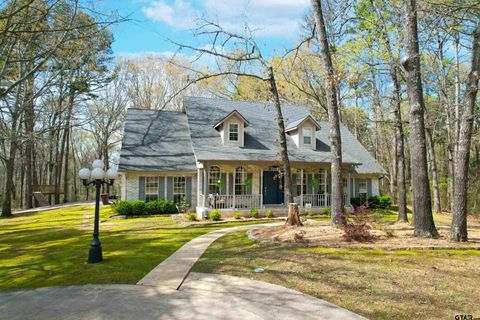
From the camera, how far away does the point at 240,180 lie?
63.6 feet

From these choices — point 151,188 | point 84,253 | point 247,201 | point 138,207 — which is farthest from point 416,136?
point 151,188

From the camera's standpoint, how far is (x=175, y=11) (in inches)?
482

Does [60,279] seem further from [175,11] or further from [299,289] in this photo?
[175,11]

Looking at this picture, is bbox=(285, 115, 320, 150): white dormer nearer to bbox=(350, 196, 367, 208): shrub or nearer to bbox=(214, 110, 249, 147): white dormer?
bbox=(214, 110, 249, 147): white dormer

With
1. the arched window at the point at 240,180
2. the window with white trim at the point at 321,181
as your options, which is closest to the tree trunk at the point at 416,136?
the arched window at the point at 240,180

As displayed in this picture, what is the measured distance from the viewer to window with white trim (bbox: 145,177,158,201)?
1878 centimetres

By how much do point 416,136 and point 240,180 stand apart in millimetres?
11075

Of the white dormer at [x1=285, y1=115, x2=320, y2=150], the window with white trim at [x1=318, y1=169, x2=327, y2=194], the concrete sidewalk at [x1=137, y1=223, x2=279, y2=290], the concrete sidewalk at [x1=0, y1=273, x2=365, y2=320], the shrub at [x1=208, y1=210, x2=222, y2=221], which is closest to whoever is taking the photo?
the concrete sidewalk at [x1=0, y1=273, x2=365, y2=320]

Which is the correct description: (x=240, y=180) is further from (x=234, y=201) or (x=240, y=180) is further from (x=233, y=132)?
(x=233, y=132)

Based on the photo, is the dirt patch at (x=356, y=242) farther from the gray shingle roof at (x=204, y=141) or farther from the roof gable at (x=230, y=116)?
the roof gable at (x=230, y=116)

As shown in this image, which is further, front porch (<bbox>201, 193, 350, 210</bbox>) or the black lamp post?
front porch (<bbox>201, 193, 350, 210</bbox>)

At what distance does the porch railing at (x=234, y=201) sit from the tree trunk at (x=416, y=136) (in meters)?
9.63

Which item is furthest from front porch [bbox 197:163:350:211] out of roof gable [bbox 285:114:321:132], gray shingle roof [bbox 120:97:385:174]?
roof gable [bbox 285:114:321:132]

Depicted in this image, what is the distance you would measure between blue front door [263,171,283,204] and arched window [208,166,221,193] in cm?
303
